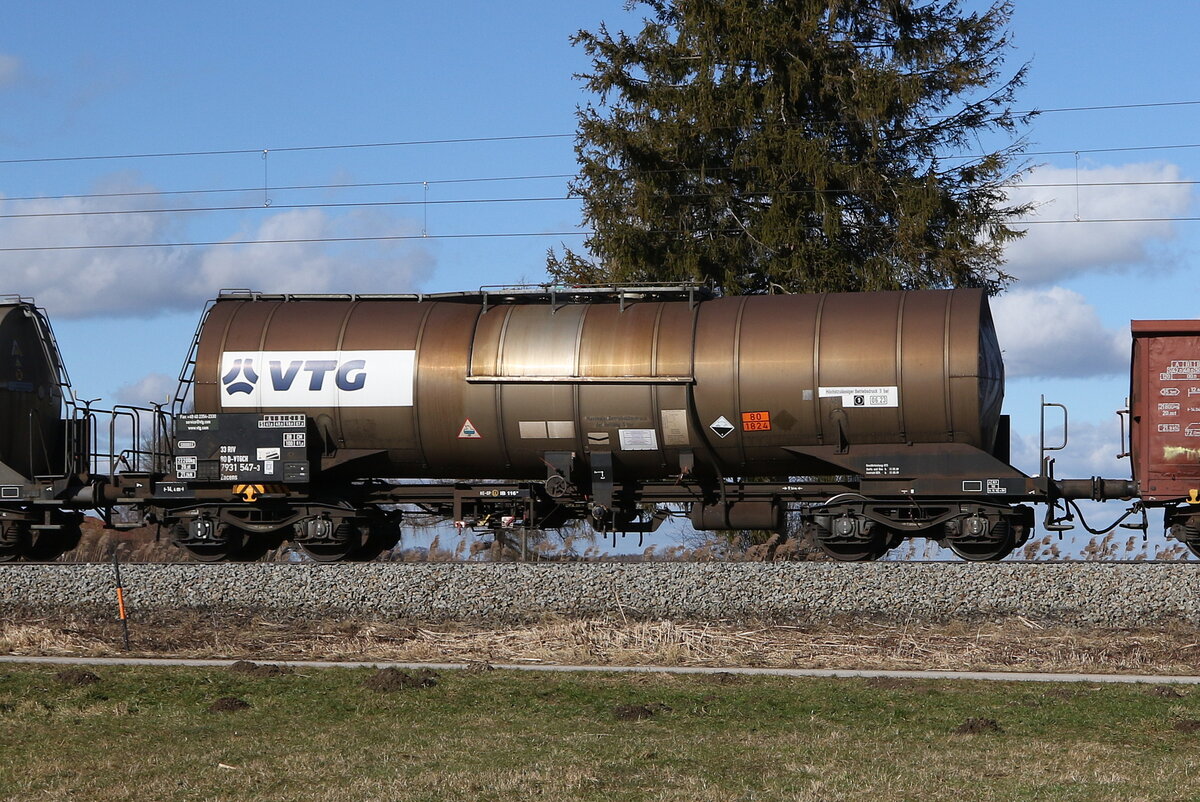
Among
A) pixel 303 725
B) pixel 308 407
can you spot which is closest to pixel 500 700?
pixel 303 725

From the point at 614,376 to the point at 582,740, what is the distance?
26.3ft

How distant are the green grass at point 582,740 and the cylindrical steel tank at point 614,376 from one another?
539cm

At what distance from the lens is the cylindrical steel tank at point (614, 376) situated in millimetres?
16641

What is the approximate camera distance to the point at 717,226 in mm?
24891

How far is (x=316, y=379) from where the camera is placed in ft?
58.7

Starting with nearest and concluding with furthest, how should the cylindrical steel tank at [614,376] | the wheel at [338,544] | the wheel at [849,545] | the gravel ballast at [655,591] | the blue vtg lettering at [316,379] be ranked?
the gravel ballast at [655,591]
the cylindrical steel tank at [614,376]
the wheel at [849,545]
the blue vtg lettering at [316,379]
the wheel at [338,544]

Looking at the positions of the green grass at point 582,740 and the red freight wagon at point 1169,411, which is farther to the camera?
the red freight wagon at point 1169,411

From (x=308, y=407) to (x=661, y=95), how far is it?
1035 centimetres

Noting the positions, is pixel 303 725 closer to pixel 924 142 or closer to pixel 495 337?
pixel 495 337

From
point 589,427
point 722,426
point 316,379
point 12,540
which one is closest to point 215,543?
point 316,379

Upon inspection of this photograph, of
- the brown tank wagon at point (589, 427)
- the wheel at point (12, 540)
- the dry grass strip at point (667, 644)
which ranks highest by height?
the brown tank wagon at point (589, 427)

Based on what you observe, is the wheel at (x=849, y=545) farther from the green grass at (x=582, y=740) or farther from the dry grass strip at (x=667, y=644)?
the green grass at (x=582, y=740)

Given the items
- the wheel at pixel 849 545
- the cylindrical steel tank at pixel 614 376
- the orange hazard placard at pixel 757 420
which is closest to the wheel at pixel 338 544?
the cylindrical steel tank at pixel 614 376

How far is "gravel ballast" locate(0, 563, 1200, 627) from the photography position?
14742mm
